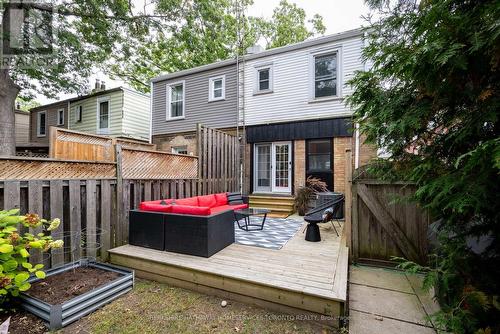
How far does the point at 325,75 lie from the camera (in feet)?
26.5

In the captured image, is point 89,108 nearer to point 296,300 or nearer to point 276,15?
point 276,15

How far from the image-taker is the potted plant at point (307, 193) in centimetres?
767

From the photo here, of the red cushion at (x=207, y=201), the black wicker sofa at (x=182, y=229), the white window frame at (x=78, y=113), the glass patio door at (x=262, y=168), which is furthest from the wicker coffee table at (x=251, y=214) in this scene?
the white window frame at (x=78, y=113)

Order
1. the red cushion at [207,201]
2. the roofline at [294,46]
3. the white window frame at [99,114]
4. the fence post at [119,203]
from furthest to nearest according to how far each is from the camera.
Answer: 1. the white window frame at [99,114]
2. the roofline at [294,46]
3. the red cushion at [207,201]
4. the fence post at [119,203]

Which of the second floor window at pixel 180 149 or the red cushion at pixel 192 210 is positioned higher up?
the second floor window at pixel 180 149

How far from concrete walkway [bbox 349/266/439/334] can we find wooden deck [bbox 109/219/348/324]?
30cm

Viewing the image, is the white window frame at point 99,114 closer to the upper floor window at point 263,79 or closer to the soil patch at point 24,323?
the upper floor window at point 263,79

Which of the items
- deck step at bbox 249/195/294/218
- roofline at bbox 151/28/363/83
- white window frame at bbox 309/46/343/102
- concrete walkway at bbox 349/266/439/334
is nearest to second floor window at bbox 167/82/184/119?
roofline at bbox 151/28/363/83

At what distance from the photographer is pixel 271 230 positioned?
5605 millimetres

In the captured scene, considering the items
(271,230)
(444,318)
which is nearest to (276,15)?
(271,230)

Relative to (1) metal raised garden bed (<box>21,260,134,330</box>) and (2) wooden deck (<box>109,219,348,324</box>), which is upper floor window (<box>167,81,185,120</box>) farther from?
(1) metal raised garden bed (<box>21,260,134,330</box>)

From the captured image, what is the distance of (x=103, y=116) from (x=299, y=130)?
1168cm

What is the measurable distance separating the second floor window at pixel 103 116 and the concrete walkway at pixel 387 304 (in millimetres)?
14441

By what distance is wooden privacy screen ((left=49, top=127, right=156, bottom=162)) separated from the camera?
6.06m
